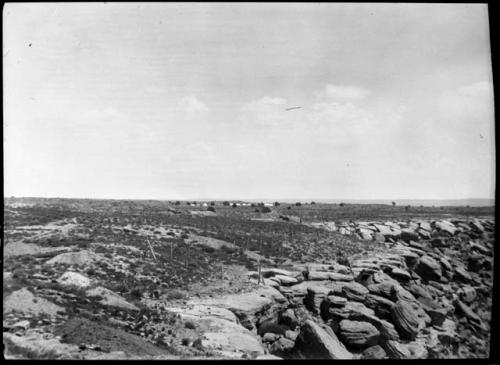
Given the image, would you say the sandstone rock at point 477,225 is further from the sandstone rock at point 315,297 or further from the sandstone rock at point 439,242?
the sandstone rock at point 315,297

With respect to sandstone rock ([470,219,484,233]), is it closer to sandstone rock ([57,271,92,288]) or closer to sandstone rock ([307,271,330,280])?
sandstone rock ([307,271,330,280])

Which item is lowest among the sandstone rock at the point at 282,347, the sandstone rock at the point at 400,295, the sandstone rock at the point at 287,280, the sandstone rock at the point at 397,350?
the sandstone rock at the point at 397,350

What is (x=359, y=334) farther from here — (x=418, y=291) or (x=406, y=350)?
(x=418, y=291)

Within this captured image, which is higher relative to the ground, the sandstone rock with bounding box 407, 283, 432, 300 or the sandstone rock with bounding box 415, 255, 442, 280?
the sandstone rock with bounding box 415, 255, 442, 280

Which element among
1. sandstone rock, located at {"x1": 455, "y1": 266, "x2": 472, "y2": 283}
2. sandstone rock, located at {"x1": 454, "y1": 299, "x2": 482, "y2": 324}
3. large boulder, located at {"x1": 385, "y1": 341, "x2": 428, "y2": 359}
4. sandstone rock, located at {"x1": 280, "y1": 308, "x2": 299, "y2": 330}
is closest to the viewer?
large boulder, located at {"x1": 385, "y1": 341, "x2": 428, "y2": 359}

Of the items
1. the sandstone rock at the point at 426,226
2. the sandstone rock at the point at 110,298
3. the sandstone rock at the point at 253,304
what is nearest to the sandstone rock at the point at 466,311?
the sandstone rock at the point at 253,304

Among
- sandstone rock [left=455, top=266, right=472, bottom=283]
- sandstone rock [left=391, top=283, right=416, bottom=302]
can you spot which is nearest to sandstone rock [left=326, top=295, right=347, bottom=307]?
sandstone rock [left=391, top=283, right=416, bottom=302]
